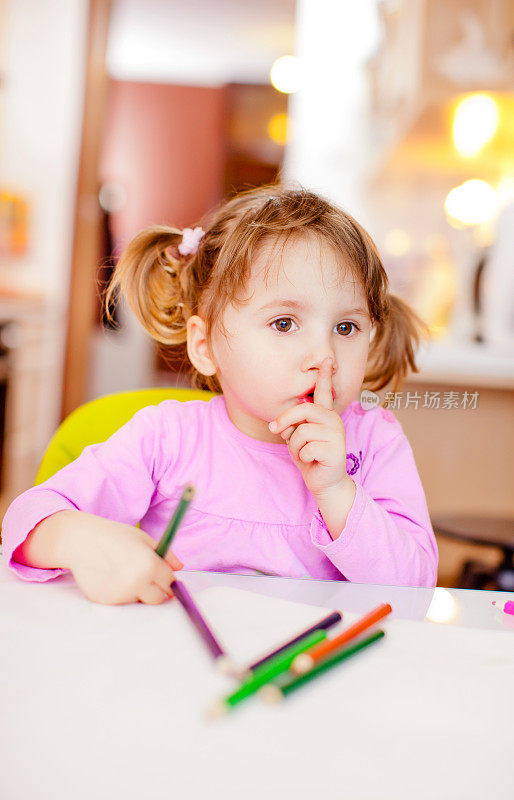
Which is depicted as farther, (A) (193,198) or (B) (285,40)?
(A) (193,198)

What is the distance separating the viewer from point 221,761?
0.97ft

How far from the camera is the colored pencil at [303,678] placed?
33 centimetres

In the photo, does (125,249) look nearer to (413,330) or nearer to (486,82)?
(413,330)

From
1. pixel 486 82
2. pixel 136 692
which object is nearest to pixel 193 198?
pixel 486 82

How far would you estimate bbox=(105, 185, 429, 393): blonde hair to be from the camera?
0.59 m

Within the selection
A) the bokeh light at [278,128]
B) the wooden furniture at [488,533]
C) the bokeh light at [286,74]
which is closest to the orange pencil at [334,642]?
the wooden furniture at [488,533]

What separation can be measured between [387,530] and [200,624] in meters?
0.22

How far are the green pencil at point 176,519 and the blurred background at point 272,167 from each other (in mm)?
248

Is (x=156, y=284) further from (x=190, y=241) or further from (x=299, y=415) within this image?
(x=299, y=415)

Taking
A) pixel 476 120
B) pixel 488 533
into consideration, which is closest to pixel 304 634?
pixel 488 533

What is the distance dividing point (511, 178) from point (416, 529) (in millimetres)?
1937

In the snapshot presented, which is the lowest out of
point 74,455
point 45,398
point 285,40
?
point 45,398

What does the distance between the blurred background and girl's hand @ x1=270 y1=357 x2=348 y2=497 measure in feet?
0.27

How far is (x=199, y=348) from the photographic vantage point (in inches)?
25.9
